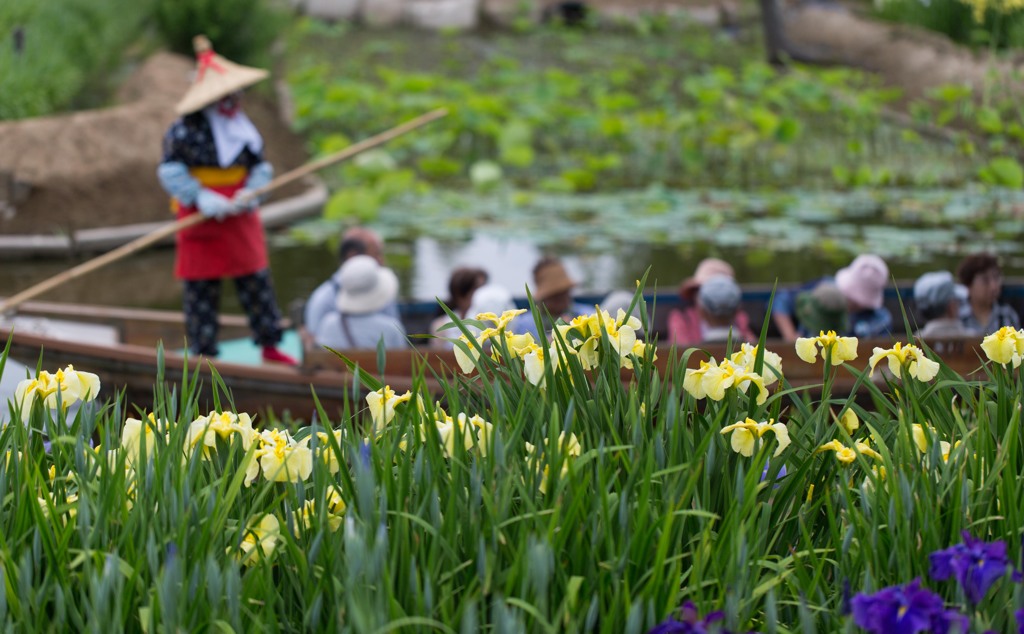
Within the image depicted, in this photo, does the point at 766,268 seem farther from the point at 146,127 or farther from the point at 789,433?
the point at 789,433

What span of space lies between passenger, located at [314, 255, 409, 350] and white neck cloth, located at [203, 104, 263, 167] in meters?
0.93

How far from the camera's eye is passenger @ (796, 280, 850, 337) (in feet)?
18.8

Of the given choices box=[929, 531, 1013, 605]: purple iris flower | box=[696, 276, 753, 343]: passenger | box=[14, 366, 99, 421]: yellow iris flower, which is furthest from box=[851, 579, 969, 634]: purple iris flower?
box=[696, 276, 753, 343]: passenger

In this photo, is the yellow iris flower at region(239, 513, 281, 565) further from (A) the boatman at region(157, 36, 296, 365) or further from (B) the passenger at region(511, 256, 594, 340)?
(A) the boatman at region(157, 36, 296, 365)

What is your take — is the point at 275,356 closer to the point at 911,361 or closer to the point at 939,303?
the point at 939,303

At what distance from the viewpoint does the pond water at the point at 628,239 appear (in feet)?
31.6

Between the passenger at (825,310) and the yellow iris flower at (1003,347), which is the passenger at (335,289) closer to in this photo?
the passenger at (825,310)

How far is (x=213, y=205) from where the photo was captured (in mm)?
6301

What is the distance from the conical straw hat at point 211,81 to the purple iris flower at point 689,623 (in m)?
4.72

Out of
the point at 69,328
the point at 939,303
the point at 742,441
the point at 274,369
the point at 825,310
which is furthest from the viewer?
the point at 69,328

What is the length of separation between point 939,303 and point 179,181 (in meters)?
3.41

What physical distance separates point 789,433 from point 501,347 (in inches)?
21.5

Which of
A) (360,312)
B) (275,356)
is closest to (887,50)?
(275,356)

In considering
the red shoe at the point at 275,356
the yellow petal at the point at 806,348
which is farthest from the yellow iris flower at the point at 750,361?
the red shoe at the point at 275,356
